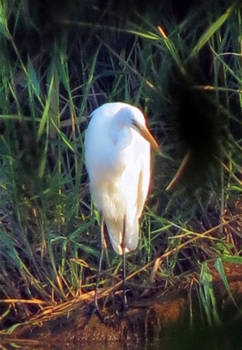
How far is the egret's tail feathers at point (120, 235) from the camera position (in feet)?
9.43

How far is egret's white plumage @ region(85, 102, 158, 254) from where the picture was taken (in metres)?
2.90

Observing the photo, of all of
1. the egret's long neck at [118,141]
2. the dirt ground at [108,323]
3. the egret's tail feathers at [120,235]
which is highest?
the egret's long neck at [118,141]

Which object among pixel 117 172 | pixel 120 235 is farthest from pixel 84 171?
pixel 120 235

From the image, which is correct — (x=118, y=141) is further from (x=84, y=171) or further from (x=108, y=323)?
(x=108, y=323)

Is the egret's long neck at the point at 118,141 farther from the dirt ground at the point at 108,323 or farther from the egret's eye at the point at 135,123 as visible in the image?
the dirt ground at the point at 108,323

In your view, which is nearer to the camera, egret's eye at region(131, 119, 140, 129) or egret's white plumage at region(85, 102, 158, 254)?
egret's eye at region(131, 119, 140, 129)

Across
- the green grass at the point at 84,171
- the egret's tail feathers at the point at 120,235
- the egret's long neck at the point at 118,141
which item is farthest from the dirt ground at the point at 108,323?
the egret's long neck at the point at 118,141

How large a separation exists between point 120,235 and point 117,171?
195 mm

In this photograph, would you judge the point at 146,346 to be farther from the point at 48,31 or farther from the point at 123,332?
the point at 48,31

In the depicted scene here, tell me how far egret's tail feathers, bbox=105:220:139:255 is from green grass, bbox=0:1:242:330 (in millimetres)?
55

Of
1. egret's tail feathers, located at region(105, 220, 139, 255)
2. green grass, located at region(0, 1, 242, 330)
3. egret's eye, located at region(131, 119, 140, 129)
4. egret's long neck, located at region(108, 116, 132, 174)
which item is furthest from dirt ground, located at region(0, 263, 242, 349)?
egret's eye, located at region(131, 119, 140, 129)

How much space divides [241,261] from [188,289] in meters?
0.26

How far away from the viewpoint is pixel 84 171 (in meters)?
3.16

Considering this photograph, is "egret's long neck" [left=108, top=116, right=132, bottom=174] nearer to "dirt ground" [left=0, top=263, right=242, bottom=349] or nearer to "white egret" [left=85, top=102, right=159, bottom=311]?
"white egret" [left=85, top=102, right=159, bottom=311]
